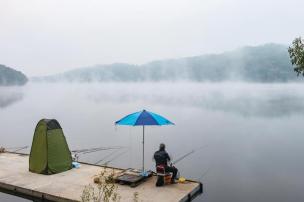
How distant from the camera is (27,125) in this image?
185 ft

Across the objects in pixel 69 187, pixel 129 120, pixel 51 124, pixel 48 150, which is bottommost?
pixel 69 187

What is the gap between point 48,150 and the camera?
15.3 meters

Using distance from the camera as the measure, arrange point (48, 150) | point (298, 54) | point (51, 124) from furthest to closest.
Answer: point (51, 124)
point (48, 150)
point (298, 54)

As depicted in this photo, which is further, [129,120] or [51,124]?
[51,124]

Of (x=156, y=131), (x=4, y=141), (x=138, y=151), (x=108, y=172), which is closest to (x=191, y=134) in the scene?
(x=156, y=131)

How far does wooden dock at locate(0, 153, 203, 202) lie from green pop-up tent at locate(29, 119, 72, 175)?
0.32m

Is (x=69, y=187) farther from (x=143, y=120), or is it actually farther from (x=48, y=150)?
(x=143, y=120)

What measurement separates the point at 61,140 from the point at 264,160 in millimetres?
18046

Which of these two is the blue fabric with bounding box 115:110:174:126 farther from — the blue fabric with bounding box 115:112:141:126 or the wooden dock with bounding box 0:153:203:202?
the wooden dock with bounding box 0:153:203:202

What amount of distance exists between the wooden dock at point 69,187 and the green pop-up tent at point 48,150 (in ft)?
1.04

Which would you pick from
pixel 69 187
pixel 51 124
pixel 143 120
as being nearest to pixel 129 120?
pixel 143 120

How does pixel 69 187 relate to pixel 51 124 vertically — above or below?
below

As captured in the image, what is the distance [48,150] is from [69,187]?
7.34ft

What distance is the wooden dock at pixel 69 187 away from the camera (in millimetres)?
12897
